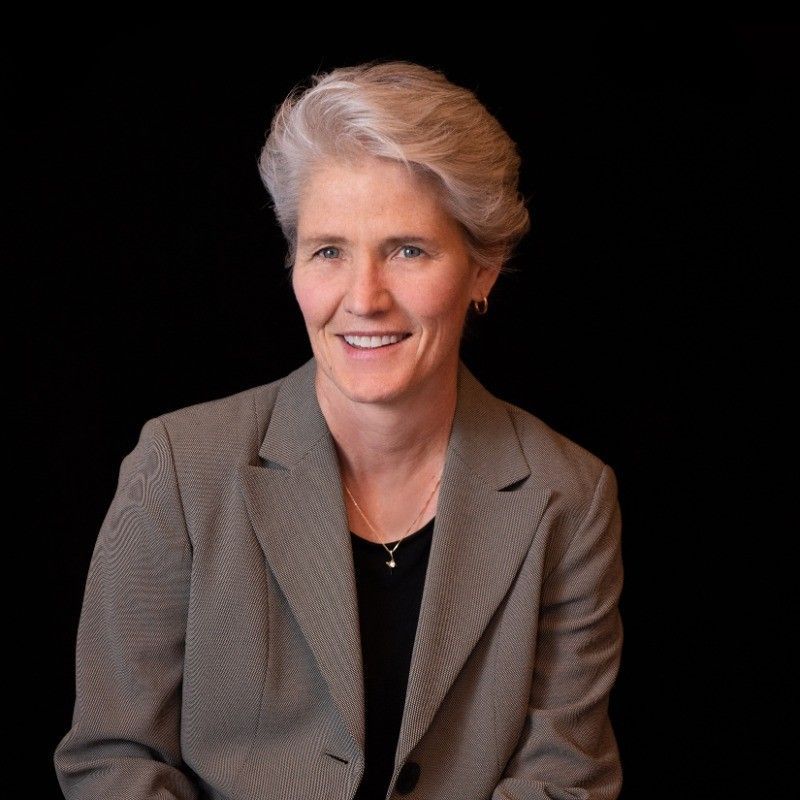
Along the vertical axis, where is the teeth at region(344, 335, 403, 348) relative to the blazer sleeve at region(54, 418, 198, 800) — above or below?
above

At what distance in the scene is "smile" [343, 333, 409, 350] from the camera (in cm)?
237

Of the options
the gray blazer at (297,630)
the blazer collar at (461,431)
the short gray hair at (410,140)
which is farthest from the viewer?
the blazer collar at (461,431)

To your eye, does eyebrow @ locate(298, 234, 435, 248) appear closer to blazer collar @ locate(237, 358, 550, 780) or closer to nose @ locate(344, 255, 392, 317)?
nose @ locate(344, 255, 392, 317)

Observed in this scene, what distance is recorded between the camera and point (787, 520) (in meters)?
3.28

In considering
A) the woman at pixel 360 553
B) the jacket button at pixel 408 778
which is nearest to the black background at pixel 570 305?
the woman at pixel 360 553

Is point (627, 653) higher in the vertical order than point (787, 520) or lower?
lower

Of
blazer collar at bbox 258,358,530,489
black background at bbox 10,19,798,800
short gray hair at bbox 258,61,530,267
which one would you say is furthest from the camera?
black background at bbox 10,19,798,800

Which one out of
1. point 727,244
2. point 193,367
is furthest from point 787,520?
point 193,367

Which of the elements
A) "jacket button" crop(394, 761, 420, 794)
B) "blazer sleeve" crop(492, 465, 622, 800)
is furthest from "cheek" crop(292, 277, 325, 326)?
"jacket button" crop(394, 761, 420, 794)

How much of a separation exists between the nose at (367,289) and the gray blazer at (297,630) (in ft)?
0.92

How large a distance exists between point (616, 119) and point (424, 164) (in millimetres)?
877

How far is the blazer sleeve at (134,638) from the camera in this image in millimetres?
2385

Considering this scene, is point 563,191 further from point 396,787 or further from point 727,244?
point 396,787

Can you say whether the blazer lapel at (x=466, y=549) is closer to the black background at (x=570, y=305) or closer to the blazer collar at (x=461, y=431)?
the blazer collar at (x=461, y=431)
